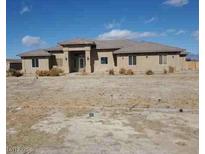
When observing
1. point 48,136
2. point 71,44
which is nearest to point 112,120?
point 48,136

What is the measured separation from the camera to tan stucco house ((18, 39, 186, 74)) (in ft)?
84.2

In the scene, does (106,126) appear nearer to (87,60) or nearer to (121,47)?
(87,60)

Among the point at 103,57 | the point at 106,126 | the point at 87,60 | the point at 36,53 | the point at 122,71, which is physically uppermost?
the point at 36,53

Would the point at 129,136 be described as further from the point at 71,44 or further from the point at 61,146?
the point at 71,44

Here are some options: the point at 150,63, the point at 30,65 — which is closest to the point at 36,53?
the point at 30,65

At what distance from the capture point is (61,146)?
492 cm

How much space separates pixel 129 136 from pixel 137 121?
1.36m

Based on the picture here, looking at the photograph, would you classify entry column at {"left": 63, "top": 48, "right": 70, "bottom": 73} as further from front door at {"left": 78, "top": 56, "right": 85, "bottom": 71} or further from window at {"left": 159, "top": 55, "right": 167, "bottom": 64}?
window at {"left": 159, "top": 55, "right": 167, "bottom": 64}

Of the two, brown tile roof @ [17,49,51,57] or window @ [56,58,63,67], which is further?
window @ [56,58,63,67]

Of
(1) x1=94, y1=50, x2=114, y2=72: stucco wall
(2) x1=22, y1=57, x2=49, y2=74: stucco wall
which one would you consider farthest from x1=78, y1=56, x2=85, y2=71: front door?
(2) x1=22, y1=57, x2=49, y2=74: stucco wall

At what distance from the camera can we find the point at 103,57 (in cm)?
2792

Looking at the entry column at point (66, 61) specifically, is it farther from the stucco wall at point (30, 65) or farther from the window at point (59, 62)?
the stucco wall at point (30, 65)

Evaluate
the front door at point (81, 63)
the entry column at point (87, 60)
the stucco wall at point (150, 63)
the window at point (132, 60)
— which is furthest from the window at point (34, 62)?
the window at point (132, 60)

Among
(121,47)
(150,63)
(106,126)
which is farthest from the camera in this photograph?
(121,47)
